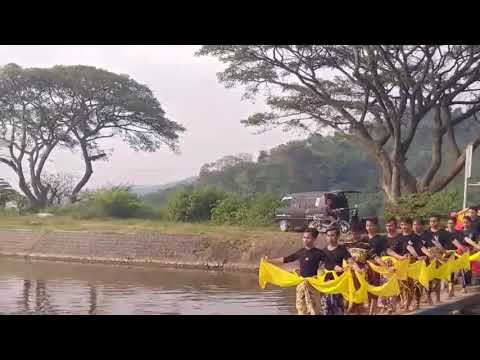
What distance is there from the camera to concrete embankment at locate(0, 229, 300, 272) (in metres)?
22.0

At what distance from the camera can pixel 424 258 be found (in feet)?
35.3

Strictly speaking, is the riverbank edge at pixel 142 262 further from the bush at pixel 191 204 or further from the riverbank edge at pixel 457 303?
the riverbank edge at pixel 457 303

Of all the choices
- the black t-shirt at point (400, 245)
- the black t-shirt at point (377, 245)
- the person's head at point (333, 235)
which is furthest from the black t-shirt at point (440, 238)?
the person's head at point (333, 235)

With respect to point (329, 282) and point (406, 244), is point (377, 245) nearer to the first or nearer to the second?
point (406, 244)

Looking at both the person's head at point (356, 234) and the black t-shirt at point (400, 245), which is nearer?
the person's head at point (356, 234)

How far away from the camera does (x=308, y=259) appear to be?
848 centimetres

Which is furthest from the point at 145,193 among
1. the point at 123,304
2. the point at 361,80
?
the point at 123,304

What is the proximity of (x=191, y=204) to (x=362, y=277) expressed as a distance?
A: 1724cm

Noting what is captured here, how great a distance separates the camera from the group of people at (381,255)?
8.59m

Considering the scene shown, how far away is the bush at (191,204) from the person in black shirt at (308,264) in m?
17.4

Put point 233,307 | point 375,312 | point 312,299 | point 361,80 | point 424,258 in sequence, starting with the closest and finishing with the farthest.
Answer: point 312,299, point 375,312, point 424,258, point 233,307, point 361,80

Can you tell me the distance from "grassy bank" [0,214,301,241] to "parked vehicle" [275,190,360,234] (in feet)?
2.14
